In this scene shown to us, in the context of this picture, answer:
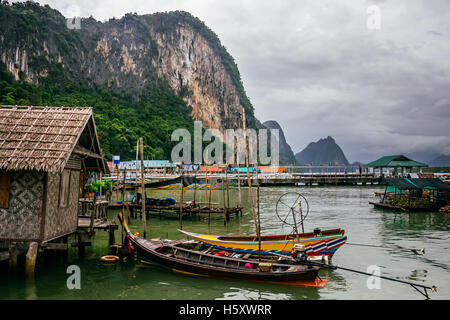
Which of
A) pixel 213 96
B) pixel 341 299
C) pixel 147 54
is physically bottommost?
pixel 341 299

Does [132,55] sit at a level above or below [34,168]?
above

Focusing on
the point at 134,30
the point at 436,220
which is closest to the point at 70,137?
the point at 436,220

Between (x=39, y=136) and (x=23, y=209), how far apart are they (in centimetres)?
211

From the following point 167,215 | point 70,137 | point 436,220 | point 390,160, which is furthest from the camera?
point 390,160

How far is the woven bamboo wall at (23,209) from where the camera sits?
908 centimetres

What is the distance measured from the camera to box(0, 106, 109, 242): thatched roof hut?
8.59 meters

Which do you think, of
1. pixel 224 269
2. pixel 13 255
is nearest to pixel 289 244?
pixel 224 269

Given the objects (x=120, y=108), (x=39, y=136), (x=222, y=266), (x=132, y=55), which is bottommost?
(x=222, y=266)

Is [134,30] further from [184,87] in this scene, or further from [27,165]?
[27,165]

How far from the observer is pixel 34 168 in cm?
848

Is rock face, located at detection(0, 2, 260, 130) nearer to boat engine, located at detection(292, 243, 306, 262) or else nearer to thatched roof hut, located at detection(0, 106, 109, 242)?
thatched roof hut, located at detection(0, 106, 109, 242)

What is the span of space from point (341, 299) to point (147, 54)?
11252cm

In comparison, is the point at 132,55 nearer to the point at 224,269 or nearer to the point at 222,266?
the point at 222,266

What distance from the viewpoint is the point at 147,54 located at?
10969cm
